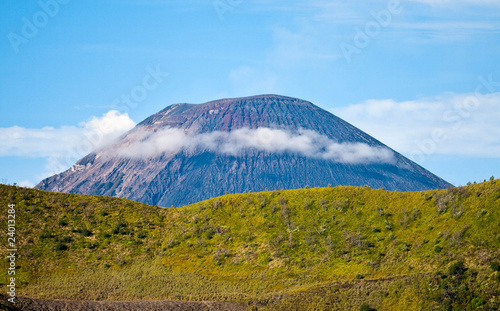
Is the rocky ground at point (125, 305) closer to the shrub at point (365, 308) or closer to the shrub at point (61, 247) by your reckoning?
the shrub at point (365, 308)

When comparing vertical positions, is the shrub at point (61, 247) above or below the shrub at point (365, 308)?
above

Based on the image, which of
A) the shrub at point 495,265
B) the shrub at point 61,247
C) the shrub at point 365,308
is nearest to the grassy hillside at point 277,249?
the shrub at point 61,247

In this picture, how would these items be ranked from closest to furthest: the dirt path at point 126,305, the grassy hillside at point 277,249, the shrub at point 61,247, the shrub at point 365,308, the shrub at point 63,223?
the shrub at point 365,308 < the dirt path at point 126,305 < the grassy hillside at point 277,249 < the shrub at point 61,247 < the shrub at point 63,223

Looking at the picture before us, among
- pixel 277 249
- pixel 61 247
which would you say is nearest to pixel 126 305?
pixel 61 247

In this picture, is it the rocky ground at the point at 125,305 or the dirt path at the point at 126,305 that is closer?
the rocky ground at the point at 125,305

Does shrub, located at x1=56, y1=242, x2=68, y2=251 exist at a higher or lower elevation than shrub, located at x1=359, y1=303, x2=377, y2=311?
higher

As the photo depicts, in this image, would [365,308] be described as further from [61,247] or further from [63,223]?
[63,223]

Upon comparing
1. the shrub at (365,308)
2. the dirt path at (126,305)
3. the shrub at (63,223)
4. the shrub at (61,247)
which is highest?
the shrub at (63,223)

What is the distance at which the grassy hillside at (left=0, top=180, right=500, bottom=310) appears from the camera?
2719 inches

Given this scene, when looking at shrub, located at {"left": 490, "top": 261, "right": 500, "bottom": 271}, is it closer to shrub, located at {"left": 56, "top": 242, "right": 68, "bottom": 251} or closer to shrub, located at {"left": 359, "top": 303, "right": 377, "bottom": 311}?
shrub, located at {"left": 359, "top": 303, "right": 377, "bottom": 311}

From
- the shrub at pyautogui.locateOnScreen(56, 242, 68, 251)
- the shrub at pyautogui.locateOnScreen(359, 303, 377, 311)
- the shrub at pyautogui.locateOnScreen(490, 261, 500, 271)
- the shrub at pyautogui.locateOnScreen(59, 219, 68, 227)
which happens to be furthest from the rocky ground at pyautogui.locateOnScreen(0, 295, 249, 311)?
the shrub at pyautogui.locateOnScreen(490, 261, 500, 271)

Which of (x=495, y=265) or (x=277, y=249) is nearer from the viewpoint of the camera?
(x=495, y=265)

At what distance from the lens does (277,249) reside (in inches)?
3425

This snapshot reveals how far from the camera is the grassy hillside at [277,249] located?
69.1m
